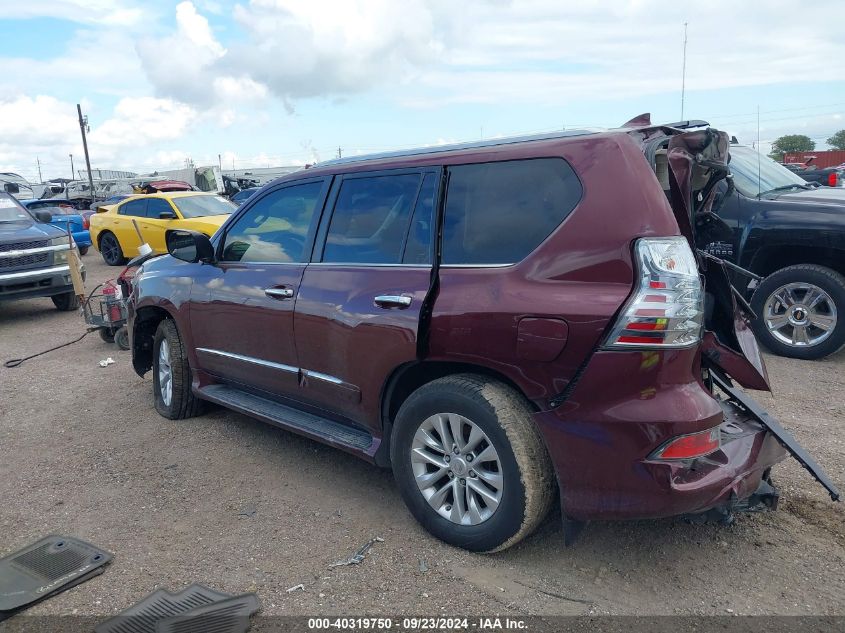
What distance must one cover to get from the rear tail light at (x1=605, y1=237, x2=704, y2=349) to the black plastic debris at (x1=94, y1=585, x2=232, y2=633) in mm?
2026

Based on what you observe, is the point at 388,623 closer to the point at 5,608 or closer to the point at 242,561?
the point at 242,561

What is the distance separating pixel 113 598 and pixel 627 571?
2.26 meters

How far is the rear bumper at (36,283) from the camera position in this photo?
370 inches

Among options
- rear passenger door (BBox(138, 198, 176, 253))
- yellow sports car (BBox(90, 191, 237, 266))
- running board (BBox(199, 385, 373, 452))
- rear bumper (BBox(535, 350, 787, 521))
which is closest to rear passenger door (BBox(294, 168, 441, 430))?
running board (BBox(199, 385, 373, 452))

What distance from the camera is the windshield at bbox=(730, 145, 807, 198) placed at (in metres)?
6.77

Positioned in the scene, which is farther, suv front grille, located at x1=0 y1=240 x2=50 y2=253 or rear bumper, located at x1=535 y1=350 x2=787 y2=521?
suv front grille, located at x1=0 y1=240 x2=50 y2=253

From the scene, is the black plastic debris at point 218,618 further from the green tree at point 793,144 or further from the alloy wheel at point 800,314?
the green tree at point 793,144

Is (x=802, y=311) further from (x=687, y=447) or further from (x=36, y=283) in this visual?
(x=36, y=283)

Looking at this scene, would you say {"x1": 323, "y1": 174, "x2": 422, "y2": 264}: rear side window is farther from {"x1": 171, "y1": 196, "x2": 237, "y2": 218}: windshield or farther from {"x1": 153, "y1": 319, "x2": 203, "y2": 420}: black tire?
{"x1": 171, "y1": 196, "x2": 237, "y2": 218}: windshield

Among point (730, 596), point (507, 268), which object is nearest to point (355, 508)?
point (507, 268)

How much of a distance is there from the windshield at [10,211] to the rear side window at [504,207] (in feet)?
31.6

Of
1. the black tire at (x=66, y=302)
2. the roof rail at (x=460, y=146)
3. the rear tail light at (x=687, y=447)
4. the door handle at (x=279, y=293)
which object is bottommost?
the black tire at (x=66, y=302)

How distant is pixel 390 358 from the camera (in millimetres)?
3307

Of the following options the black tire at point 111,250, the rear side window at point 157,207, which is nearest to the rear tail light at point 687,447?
the rear side window at point 157,207
